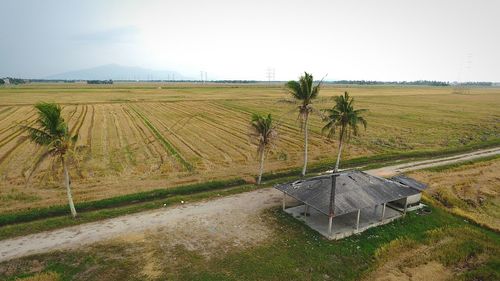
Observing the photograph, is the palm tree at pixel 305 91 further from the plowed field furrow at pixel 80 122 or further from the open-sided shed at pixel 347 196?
the plowed field furrow at pixel 80 122

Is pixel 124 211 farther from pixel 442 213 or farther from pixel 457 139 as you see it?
pixel 457 139

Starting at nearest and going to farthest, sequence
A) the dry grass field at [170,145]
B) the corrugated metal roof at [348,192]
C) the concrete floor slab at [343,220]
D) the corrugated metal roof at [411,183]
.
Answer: the corrugated metal roof at [348,192] → the concrete floor slab at [343,220] → the corrugated metal roof at [411,183] → the dry grass field at [170,145]

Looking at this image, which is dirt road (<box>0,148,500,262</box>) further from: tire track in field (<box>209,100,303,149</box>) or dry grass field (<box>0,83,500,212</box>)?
tire track in field (<box>209,100,303,149</box>)

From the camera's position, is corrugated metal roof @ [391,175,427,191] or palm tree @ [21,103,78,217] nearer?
palm tree @ [21,103,78,217]

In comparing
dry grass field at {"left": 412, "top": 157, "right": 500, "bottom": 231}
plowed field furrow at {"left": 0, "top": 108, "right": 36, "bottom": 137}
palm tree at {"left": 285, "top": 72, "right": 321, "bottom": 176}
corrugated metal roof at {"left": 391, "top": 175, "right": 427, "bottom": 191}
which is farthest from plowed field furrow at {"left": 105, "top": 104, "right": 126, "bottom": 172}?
dry grass field at {"left": 412, "top": 157, "right": 500, "bottom": 231}

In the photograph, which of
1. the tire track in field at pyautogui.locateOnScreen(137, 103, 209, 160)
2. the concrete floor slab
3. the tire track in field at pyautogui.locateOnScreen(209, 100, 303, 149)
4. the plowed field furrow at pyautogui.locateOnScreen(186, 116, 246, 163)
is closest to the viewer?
the concrete floor slab

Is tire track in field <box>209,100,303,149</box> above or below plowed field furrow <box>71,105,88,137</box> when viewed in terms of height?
below

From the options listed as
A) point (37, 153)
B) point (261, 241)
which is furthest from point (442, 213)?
point (37, 153)

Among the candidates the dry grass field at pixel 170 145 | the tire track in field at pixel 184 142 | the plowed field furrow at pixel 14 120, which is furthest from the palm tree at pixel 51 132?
the plowed field furrow at pixel 14 120

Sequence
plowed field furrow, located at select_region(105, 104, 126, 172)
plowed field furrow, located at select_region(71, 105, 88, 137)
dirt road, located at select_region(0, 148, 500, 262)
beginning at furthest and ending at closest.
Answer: plowed field furrow, located at select_region(71, 105, 88, 137)
plowed field furrow, located at select_region(105, 104, 126, 172)
dirt road, located at select_region(0, 148, 500, 262)
